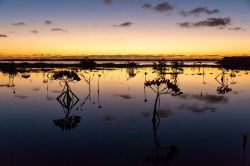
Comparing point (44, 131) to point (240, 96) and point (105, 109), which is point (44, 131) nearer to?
point (105, 109)

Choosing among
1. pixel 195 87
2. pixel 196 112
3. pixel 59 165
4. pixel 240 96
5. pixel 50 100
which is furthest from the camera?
pixel 195 87

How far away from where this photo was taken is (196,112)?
31.4m

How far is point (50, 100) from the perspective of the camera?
3900 centimetres

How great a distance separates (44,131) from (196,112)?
1374 cm

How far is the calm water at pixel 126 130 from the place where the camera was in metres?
18.6

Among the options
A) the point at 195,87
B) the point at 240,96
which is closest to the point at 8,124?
the point at 240,96

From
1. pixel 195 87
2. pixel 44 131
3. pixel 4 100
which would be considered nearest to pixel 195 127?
pixel 44 131

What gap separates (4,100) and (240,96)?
26945mm

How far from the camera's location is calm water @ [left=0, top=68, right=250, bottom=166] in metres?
18.6

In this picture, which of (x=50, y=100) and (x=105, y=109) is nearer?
(x=105, y=109)

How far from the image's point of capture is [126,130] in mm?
24797

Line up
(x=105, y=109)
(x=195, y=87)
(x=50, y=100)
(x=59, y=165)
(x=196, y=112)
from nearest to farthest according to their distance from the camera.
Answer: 1. (x=59, y=165)
2. (x=196, y=112)
3. (x=105, y=109)
4. (x=50, y=100)
5. (x=195, y=87)

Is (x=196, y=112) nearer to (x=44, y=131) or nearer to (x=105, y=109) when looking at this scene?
(x=105, y=109)

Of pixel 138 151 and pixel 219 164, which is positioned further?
pixel 138 151
